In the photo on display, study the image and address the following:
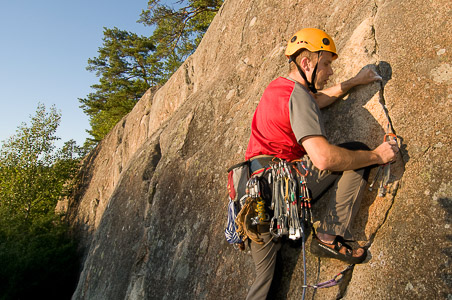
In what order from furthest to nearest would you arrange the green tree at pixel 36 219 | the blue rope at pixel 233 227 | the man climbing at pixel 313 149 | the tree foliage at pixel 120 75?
the tree foliage at pixel 120 75 < the green tree at pixel 36 219 < the blue rope at pixel 233 227 < the man climbing at pixel 313 149

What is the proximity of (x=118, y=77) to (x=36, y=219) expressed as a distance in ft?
48.7

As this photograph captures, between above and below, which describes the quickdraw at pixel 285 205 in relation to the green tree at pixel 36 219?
below

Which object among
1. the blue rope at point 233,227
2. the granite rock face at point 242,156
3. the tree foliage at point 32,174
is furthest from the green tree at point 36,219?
the blue rope at point 233,227

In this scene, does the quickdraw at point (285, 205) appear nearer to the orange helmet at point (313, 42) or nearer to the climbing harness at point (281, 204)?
the climbing harness at point (281, 204)

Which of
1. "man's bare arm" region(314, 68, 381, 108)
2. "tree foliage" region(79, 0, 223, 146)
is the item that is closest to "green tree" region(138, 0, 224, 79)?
"tree foliage" region(79, 0, 223, 146)

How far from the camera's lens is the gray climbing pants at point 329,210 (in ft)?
10.1

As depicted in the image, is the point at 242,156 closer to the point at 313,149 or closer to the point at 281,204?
the point at 281,204

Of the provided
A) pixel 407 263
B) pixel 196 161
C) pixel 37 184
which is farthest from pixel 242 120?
pixel 37 184

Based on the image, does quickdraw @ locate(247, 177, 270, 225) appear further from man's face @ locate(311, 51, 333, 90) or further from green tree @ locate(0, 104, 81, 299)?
green tree @ locate(0, 104, 81, 299)

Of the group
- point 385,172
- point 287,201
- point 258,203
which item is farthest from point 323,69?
point 258,203

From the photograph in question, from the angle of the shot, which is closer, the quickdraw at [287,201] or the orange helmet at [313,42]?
the quickdraw at [287,201]

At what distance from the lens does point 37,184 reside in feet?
67.1

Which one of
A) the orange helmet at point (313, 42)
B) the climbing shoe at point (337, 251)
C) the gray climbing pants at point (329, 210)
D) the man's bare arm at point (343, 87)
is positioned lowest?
the climbing shoe at point (337, 251)

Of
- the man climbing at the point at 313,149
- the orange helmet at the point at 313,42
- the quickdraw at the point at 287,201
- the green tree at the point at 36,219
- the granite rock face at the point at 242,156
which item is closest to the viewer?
the granite rock face at the point at 242,156
